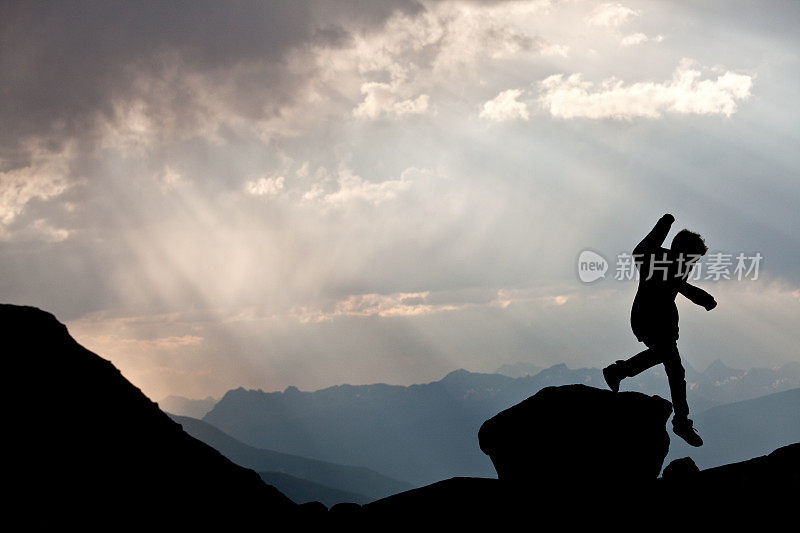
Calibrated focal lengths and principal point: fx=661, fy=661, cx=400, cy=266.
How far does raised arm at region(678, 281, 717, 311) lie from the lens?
1447cm

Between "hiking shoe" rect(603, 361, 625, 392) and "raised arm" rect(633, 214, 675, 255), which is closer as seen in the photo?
"raised arm" rect(633, 214, 675, 255)

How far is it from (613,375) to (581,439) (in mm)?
2004

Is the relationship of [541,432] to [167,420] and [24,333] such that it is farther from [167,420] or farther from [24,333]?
[24,333]

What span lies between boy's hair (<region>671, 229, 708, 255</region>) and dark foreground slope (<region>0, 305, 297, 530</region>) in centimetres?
975

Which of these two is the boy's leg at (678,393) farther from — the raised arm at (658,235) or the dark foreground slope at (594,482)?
the raised arm at (658,235)

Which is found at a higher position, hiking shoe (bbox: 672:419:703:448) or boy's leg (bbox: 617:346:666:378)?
boy's leg (bbox: 617:346:666:378)

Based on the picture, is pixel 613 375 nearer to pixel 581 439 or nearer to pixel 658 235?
pixel 581 439

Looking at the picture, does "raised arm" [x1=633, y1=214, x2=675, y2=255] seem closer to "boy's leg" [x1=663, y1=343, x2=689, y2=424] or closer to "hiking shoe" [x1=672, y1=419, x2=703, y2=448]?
"boy's leg" [x1=663, y1=343, x2=689, y2=424]

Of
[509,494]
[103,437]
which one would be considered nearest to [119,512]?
[103,437]

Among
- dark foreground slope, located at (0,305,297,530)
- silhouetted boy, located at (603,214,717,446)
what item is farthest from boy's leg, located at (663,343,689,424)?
dark foreground slope, located at (0,305,297,530)

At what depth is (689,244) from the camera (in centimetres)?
1441

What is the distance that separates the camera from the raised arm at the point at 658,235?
569 inches

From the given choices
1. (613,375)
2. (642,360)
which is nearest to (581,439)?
(613,375)

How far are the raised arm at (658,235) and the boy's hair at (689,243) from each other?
0.33 meters
